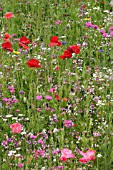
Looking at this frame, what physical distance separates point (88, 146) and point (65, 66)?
4.37ft

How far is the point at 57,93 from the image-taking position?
13.2 ft

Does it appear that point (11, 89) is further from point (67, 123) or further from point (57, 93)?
point (67, 123)

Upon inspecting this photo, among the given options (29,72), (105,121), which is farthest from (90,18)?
(105,121)

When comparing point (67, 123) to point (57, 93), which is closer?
point (67, 123)

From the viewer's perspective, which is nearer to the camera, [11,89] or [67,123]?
[67,123]

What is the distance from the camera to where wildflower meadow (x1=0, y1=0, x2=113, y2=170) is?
10.1ft

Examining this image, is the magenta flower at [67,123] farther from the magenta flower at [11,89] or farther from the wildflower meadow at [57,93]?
the magenta flower at [11,89]

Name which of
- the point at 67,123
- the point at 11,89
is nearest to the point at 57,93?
the point at 11,89

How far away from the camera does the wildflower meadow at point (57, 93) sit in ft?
10.1

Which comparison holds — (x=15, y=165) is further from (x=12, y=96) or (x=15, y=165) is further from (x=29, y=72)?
(x=29, y=72)

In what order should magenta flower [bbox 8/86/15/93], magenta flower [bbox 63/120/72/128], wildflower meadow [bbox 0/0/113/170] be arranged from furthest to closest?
magenta flower [bbox 8/86/15/93] → magenta flower [bbox 63/120/72/128] → wildflower meadow [bbox 0/0/113/170]

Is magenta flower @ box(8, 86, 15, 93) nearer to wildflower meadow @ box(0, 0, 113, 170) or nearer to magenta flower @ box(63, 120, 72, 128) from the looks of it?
wildflower meadow @ box(0, 0, 113, 170)

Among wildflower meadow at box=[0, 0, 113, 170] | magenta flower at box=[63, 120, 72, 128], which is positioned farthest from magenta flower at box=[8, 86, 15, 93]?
magenta flower at box=[63, 120, 72, 128]

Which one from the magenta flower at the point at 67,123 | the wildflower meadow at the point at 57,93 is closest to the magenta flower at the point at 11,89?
the wildflower meadow at the point at 57,93
